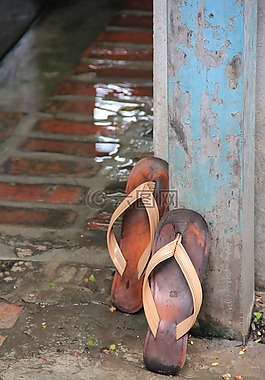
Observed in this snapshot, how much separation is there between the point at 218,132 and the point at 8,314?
978mm

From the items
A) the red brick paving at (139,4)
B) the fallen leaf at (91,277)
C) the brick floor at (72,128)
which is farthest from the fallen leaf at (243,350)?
the red brick paving at (139,4)

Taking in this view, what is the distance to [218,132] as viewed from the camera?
2607 millimetres

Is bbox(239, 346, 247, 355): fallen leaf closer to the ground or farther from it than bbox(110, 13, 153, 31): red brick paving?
closer to the ground

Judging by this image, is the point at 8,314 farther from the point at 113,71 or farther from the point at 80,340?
the point at 113,71

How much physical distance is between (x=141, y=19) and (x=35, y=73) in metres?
1.22

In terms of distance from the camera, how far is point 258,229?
119 inches

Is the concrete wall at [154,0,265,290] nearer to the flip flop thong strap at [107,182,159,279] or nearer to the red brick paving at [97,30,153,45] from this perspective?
the flip flop thong strap at [107,182,159,279]

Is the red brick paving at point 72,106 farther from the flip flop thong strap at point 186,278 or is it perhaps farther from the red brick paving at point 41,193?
the flip flop thong strap at point 186,278

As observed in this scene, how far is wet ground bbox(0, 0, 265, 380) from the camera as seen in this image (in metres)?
2.79

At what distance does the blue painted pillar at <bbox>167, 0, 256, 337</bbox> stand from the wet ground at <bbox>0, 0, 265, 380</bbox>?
208 mm

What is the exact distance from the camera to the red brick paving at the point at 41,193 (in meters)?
3.89

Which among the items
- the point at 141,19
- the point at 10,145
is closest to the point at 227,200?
the point at 10,145

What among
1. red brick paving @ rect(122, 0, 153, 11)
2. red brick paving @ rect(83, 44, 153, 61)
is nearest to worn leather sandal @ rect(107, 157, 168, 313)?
red brick paving @ rect(83, 44, 153, 61)

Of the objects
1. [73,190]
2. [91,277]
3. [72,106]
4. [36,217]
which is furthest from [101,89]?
[91,277]
